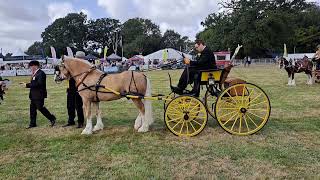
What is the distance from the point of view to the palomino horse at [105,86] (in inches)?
340

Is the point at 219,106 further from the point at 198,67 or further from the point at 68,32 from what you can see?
the point at 68,32

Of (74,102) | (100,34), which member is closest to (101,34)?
(100,34)

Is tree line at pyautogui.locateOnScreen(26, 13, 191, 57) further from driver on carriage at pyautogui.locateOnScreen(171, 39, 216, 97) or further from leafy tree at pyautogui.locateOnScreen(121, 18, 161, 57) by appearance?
driver on carriage at pyautogui.locateOnScreen(171, 39, 216, 97)

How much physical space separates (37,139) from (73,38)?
110 metres

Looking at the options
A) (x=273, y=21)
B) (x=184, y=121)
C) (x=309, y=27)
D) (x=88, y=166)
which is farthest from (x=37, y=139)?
(x=309, y=27)

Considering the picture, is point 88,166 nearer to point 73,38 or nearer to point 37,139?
point 37,139

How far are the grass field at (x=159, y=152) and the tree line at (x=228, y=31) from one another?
2866 centimetres

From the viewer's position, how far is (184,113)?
8289 mm

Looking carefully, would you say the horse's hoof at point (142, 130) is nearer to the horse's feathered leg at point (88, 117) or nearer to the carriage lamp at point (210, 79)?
the horse's feathered leg at point (88, 117)

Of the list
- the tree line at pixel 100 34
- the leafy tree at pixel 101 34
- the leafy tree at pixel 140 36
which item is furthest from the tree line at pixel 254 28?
the leafy tree at pixel 101 34

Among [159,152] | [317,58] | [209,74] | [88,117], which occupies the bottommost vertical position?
[159,152]

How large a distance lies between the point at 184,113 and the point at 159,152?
1532 mm

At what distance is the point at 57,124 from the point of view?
33.8ft

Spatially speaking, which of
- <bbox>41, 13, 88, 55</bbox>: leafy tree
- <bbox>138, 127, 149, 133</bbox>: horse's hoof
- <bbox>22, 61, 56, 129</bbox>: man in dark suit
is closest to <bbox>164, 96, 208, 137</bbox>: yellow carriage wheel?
<bbox>138, 127, 149, 133</bbox>: horse's hoof
